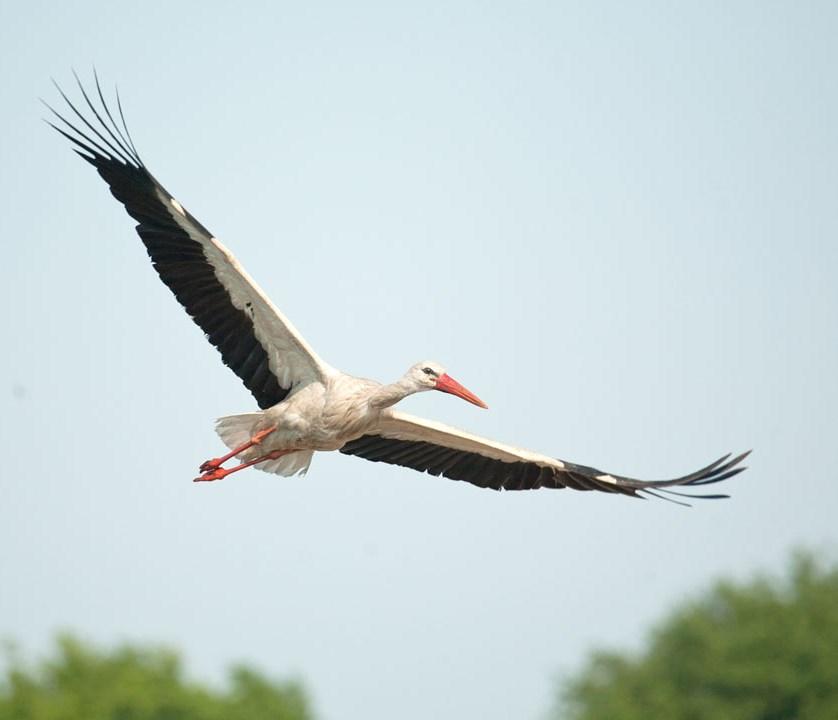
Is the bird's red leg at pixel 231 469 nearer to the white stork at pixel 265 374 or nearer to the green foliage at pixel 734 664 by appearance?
the white stork at pixel 265 374

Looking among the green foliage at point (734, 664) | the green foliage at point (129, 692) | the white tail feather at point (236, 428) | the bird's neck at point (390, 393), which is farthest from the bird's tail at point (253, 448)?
the green foliage at point (734, 664)

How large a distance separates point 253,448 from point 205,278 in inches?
61.7

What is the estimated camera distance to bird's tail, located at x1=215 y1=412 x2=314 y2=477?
44.1 feet

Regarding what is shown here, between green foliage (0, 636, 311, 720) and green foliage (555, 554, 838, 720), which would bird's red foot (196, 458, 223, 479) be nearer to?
green foliage (0, 636, 311, 720)

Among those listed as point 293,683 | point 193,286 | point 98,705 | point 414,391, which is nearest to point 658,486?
point 414,391

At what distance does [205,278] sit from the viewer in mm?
13008

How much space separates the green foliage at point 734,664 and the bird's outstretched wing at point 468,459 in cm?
3690

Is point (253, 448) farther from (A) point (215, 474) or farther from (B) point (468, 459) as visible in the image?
(B) point (468, 459)

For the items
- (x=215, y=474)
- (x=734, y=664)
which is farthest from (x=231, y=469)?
(x=734, y=664)

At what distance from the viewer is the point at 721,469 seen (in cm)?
1263

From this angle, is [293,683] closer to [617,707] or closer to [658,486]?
[617,707]

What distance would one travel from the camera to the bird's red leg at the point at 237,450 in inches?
525

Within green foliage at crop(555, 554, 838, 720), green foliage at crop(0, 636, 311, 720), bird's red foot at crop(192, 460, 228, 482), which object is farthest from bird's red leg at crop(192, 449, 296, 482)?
green foliage at crop(555, 554, 838, 720)

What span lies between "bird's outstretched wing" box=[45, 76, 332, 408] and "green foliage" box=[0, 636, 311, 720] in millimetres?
32520
